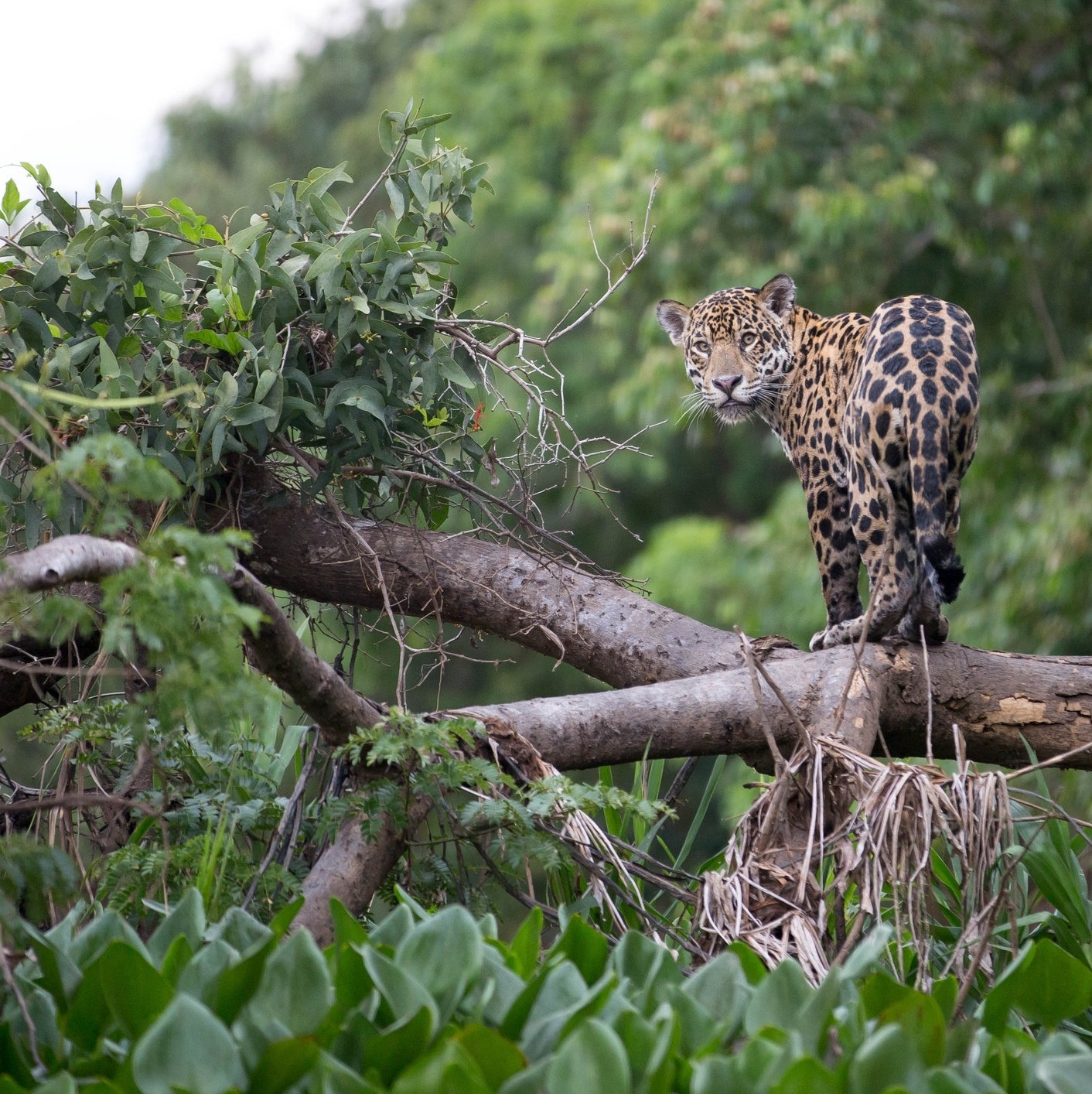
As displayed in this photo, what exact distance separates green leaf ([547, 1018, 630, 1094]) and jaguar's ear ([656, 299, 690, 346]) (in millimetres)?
4085

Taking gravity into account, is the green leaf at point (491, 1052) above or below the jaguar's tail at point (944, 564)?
below

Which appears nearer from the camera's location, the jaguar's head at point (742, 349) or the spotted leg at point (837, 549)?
the spotted leg at point (837, 549)

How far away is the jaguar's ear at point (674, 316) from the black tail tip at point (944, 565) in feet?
6.64

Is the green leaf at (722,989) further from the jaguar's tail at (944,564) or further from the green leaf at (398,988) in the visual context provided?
the jaguar's tail at (944,564)

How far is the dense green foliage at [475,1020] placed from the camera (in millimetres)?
1949

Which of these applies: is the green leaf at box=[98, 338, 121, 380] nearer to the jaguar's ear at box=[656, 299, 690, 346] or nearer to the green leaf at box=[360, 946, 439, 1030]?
the green leaf at box=[360, 946, 439, 1030]

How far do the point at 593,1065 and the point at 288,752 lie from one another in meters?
1.93

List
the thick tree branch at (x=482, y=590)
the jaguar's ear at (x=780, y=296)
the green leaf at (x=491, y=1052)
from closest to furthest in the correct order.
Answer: the green leaf at (x=491, y=1052) < the thick tree branch at (x=482, y=590) < the jaguar's ear at (x=780, y=296)

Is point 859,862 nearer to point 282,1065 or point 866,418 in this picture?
point 282,1065

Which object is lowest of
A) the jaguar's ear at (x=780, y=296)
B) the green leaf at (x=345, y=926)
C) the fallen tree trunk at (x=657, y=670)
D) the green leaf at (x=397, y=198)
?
the green leaf at (x=345, y=926)

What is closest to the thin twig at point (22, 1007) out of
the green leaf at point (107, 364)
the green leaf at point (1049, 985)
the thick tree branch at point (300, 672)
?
the thick tree branch at point (300, 672)

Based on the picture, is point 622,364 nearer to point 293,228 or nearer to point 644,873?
point 293,228

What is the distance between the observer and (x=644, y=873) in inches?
121

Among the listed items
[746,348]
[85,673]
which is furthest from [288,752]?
[746,348]
